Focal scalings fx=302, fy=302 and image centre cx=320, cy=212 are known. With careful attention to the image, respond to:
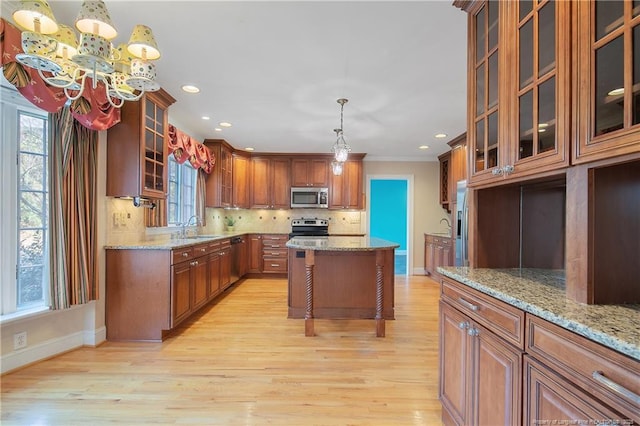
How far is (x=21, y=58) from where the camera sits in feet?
4.81

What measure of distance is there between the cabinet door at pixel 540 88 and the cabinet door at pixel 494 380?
731 millimetres

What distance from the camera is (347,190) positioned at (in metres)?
6.08

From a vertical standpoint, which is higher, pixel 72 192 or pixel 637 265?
pixel 72 192

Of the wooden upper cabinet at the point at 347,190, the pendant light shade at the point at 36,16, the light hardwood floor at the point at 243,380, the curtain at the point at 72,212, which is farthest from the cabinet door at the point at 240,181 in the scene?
the pendant light shade at the point at 36,16

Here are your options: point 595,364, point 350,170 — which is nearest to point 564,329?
point 595,364

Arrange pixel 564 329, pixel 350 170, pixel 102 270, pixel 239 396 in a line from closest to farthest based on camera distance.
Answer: pixel 564 329 < pixel 239 396 < pixel 102 270 < pixel 350 170

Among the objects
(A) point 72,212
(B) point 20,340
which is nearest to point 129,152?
(A) point 72,212

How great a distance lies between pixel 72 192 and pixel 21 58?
126 centimetres

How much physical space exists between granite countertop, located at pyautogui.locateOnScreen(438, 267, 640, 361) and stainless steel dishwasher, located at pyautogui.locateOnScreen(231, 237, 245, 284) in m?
3.89

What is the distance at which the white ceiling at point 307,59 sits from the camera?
1913mm

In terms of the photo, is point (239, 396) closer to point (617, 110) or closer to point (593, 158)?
point (593, 158)

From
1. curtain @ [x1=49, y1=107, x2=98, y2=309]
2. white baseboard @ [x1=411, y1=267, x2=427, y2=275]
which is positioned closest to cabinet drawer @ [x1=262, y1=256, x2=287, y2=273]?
white baseboard @ [x1=411, y1=267, x2=427, y2=275]

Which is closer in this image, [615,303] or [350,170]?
[615,303]

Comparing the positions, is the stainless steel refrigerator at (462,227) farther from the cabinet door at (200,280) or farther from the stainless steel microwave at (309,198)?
the cabinet door at (200,280)
